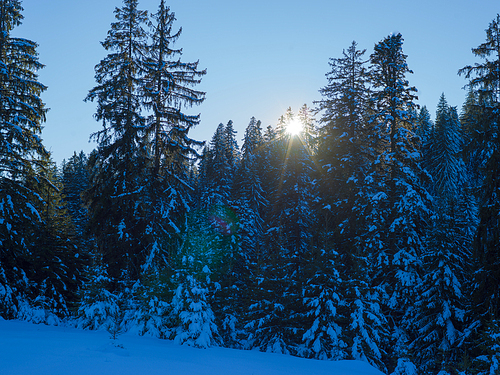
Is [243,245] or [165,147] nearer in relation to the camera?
[165,147]

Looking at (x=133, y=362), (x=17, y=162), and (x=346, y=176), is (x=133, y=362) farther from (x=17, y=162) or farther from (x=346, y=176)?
(x=346, y=176)

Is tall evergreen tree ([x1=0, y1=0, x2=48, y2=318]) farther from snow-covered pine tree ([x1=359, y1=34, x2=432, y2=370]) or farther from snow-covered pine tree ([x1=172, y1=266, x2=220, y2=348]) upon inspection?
snow-covered pine tree ([x1=359, y1=34, x2=432, y2=370])

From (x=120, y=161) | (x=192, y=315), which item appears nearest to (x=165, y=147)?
(x=120, y=161)

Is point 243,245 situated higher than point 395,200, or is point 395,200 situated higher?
point 395,200

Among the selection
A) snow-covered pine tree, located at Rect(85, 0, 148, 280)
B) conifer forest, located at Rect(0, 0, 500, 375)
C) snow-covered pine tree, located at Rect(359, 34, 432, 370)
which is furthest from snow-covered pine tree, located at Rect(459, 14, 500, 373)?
snow-covered pine tree, located at Rect(85, 0, 148, 280)

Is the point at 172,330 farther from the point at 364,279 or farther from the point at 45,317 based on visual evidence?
the point at 364,279

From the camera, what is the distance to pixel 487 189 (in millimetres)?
14812

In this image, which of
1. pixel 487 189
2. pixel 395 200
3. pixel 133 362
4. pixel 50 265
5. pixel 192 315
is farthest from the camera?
pixel 395 200

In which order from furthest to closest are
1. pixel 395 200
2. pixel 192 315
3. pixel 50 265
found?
1. pixel 395 200
2. pixel 50 265
3. pixel 192 315

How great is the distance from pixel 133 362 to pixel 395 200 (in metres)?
16.2

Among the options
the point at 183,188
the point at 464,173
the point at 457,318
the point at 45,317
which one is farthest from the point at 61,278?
the point at 464,173

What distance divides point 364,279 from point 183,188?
1019 centimetres

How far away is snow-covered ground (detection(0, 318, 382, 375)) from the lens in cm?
645

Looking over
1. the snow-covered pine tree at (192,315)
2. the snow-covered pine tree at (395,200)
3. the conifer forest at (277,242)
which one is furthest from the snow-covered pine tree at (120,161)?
the snow-covered pine tree at (395,200)
